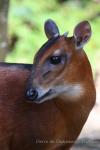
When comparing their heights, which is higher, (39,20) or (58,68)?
(39,20)

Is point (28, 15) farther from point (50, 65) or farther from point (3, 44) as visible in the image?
point (50, 65)

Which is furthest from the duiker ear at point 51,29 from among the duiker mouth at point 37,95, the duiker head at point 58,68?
the duiker mouth at point 37,95

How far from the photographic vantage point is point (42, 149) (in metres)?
5.36

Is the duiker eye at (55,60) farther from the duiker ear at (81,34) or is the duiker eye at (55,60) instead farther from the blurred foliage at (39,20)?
the blurred foliage at (39,20)

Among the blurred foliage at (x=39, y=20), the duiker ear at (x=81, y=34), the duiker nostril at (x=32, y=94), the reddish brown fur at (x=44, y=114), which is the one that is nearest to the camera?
the duiker nostril at (x=32, y=94)

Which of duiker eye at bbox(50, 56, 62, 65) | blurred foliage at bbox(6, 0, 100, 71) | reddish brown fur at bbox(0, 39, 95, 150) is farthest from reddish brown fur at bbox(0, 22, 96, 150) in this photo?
blurred foliage at bbox(6, 0, 100, 71)

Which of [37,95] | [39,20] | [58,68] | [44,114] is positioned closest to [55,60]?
[58,68]

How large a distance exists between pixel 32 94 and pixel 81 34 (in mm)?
618

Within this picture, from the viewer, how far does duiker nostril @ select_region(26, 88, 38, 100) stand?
498 cm

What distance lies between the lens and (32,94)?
16.4 ft

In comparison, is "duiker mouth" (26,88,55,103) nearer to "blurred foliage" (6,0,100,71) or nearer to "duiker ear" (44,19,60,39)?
"duiker ear" (44,19,60,39)

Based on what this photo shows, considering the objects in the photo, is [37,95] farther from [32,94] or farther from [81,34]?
[81,34]

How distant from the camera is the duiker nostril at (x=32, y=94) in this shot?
498cm

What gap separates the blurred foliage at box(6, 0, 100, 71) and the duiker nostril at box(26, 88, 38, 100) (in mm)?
3927
